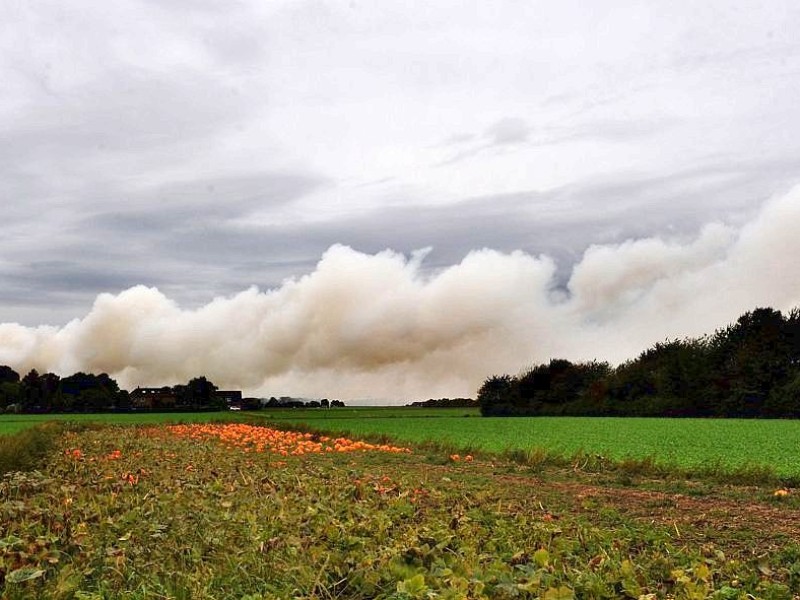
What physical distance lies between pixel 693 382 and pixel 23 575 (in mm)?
67628

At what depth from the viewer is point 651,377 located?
70.2 metres

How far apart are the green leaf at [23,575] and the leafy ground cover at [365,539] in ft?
0.05

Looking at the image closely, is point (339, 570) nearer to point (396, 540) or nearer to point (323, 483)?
point (396, 540)

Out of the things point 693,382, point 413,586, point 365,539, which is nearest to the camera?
point 413,586

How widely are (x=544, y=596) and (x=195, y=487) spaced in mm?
5770

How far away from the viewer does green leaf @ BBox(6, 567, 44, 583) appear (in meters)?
5.33

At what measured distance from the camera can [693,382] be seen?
66.8 m

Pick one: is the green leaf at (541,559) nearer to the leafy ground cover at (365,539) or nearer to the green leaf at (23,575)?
the leafy ground cover at (365,539)

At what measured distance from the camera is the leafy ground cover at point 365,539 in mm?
5602

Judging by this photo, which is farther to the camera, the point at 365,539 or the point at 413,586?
the point at 365,539

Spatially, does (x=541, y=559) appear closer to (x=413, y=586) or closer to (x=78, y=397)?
(x=413, y=586)

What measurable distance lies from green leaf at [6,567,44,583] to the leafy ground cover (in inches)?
0.6

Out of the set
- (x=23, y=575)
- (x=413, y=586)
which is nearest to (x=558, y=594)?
(x=413, y=586)

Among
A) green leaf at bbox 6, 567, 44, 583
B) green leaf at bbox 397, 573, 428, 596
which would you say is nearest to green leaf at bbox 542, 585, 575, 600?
green leaf at bbox 397, 573, 428, 596
